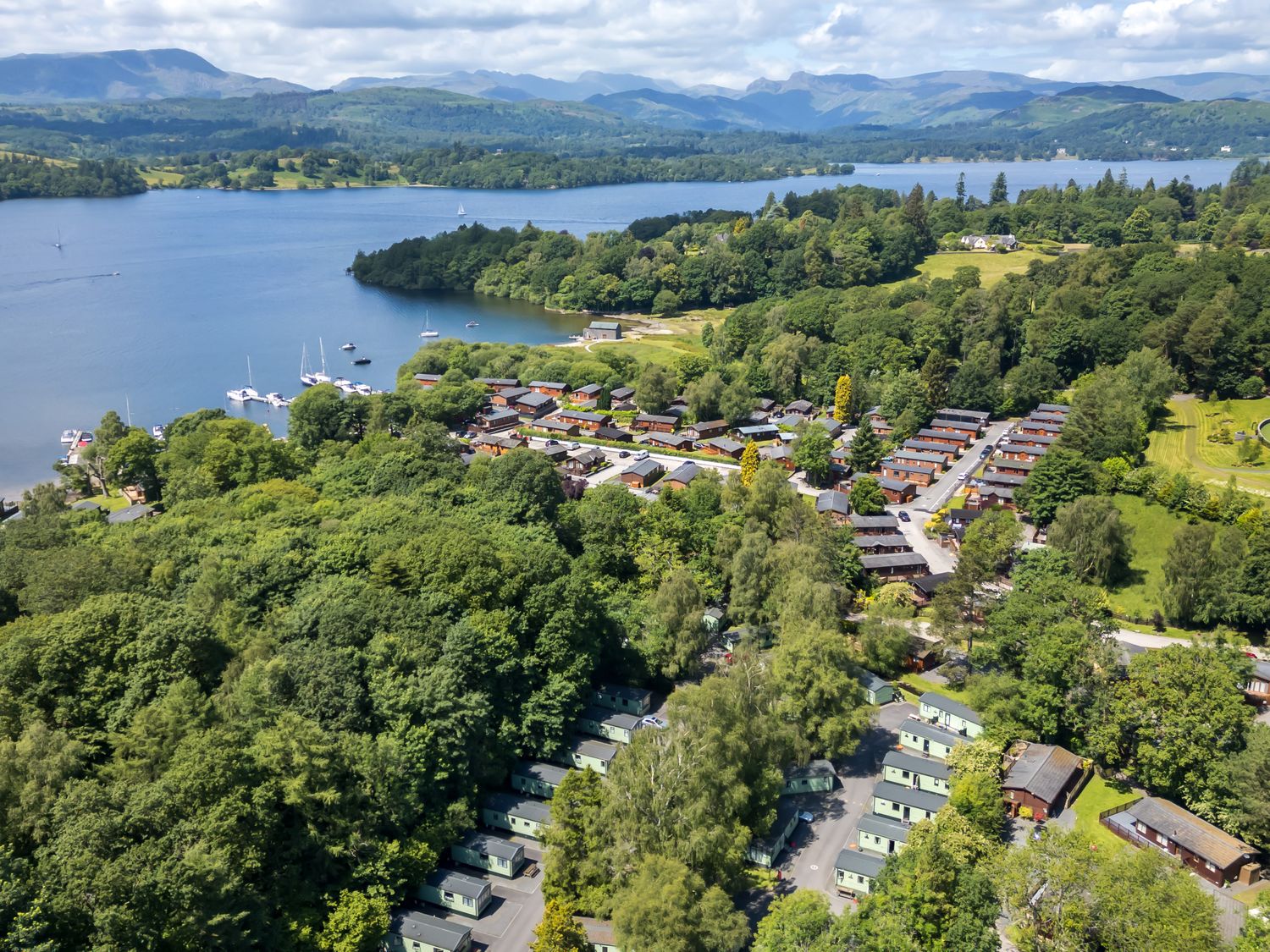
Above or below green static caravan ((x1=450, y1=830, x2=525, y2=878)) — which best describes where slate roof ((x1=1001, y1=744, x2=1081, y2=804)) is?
above

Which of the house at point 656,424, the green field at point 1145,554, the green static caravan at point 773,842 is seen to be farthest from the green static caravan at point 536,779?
the house at point 656,424

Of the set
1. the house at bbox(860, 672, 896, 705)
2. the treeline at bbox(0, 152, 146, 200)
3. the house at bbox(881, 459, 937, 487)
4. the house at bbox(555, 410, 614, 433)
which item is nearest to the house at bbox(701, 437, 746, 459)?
the house at bbox(555, 410, 614, 433)

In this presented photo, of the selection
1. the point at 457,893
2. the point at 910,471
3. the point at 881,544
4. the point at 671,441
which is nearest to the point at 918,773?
the point at 457,893

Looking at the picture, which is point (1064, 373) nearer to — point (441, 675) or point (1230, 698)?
point (1230, 698)

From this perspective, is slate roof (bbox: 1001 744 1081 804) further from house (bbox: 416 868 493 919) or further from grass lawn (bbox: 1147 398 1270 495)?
grass lawn (bbox: 1147 398 1270 495)

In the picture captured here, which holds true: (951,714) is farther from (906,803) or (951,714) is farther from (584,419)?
(584,419)
